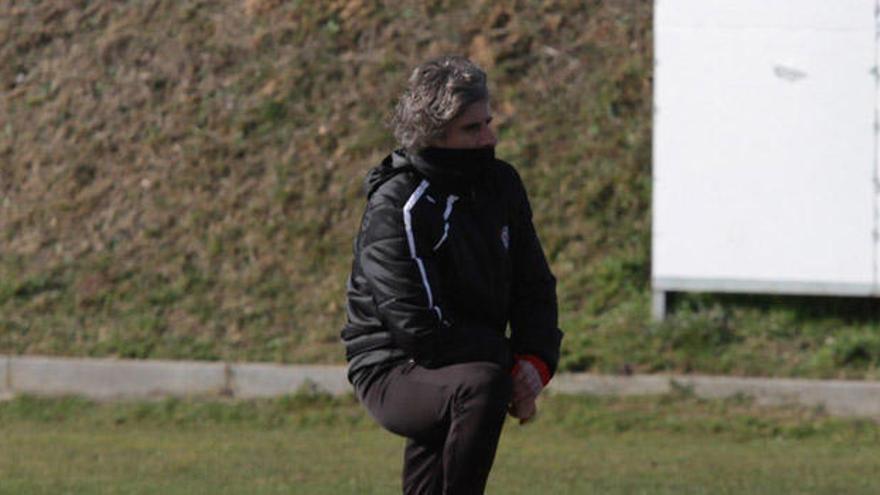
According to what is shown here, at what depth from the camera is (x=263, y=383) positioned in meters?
10.6

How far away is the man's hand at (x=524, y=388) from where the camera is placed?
475 cm

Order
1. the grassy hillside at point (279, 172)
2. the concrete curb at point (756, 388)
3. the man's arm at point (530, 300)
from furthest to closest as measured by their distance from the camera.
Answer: the grassy hillside at point (279, 172), the concrete curb at point (756, 388), the man's arm at point (530, 300)

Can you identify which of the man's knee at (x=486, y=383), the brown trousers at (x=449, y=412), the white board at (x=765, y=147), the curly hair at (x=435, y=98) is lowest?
the white board at (x=765, y=147)

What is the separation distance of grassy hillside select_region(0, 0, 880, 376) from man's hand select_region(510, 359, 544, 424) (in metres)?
5.89

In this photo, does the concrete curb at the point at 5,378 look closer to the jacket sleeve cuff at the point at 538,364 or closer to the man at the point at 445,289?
the man at the point at 445,289

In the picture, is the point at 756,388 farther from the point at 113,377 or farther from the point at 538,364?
the point at 538,364

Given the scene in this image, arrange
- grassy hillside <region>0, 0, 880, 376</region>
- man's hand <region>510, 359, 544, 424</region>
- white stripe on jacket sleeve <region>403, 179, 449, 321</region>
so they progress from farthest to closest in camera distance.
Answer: grassy hillside <region>0, 0, 880, 376</region> → man's hand <region>510, 359, 544, 424</region> → white stripe on jacket sleeve <region>403, 179, 449, 321</region>

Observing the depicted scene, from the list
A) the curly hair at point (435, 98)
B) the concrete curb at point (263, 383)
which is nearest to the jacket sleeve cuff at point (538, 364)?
the curly hair at point (435, 98)

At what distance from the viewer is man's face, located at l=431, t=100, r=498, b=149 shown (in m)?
4.71

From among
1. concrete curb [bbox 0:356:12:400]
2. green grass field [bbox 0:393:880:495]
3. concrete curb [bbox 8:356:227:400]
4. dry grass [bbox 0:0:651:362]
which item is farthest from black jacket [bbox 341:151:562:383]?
concrete curb [bbox 0:356:12:400]

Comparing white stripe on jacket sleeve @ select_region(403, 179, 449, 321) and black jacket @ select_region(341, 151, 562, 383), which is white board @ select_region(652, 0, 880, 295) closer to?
black jacket @ select_region(341, 151, 562, 383)

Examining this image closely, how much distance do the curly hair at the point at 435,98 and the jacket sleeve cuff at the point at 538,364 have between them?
24.2 inches

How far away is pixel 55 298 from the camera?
1198 cm

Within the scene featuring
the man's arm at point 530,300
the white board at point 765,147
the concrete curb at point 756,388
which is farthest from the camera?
the white board at point 765,147
